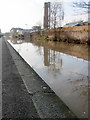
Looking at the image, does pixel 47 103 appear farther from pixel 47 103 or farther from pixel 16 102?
pixel 16 102

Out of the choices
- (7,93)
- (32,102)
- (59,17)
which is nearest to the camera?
(32,102)

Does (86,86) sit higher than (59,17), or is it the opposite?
(59,17)

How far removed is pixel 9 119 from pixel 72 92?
142 centimetres

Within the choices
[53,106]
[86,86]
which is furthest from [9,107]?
[86,86]

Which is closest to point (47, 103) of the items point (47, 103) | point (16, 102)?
point (47, 103)

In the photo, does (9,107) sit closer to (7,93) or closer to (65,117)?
(7,93)

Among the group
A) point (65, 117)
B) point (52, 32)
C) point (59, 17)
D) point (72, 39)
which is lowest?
point (65, 117)

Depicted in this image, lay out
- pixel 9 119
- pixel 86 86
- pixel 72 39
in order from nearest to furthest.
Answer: pixel 9 119
pixel 86 86
pixel 72 39

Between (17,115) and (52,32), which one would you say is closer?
(17,115)

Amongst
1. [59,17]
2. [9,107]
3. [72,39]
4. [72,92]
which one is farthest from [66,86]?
[59,17]

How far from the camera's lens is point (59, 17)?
32.6 meters

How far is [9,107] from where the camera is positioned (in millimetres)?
2035

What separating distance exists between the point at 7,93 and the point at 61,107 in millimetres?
1151

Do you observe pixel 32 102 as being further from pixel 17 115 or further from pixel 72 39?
pixel 72 39
